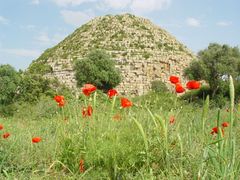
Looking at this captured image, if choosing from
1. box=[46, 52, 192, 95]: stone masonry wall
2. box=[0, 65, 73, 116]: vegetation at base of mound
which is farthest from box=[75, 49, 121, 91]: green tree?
box=[0, 65, 73, 116]: vegetation at base of mound

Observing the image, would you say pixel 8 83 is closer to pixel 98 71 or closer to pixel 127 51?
pixel 98 71

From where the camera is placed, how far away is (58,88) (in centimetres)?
3612

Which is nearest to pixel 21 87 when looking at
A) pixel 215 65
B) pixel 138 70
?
pixel 138 70

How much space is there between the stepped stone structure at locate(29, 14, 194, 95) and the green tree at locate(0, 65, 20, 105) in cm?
826

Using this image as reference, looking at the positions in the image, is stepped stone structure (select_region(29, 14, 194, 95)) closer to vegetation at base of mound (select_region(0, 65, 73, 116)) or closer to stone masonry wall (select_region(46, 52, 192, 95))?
stone masonry wall (select_region(46, 52, 192, 95))

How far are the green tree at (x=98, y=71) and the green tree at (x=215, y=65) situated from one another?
707 cm

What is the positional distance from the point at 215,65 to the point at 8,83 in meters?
18.2

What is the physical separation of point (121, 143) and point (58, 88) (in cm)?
3107

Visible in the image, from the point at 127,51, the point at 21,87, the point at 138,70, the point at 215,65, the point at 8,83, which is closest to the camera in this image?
the point at 21,87

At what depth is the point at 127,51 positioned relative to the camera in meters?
48.7

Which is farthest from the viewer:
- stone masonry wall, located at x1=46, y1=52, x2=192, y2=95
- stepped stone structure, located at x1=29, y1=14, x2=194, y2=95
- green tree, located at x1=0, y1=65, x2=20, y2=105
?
stepped stone structure, located at x1=29, y1=14, x2=194, y2=95

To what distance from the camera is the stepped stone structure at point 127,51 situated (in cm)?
4597

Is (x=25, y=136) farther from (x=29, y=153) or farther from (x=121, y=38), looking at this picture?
(x=121, y=38)

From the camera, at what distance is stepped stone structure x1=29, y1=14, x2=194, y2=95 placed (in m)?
46.0
